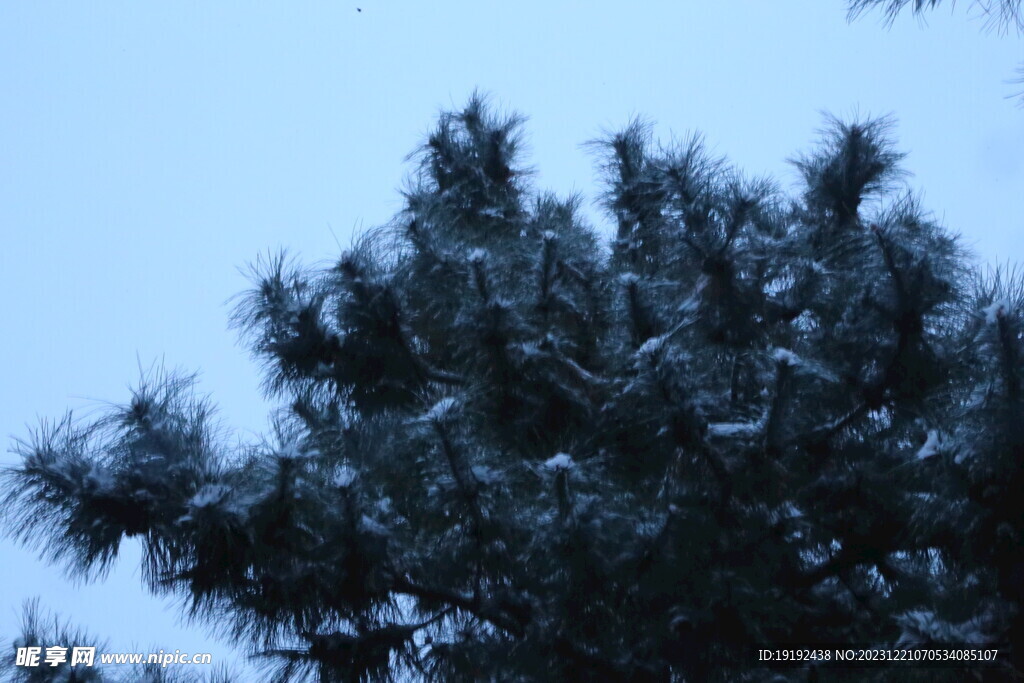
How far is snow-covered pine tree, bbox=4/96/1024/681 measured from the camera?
119 inches

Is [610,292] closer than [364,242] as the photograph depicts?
No

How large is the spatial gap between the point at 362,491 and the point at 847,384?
6.05 feet

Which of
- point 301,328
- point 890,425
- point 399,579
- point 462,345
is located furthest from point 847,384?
point 301,328

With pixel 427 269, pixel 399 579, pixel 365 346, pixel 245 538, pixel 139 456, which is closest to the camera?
pixel 245 538

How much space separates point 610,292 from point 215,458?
6.66ft

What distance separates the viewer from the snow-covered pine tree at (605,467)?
3021mm

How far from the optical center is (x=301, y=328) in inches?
163

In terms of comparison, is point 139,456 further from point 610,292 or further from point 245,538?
point 610,292

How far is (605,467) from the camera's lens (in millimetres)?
3672

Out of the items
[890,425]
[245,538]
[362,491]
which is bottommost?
[245,538]

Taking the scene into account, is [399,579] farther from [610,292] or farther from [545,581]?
[610,292]

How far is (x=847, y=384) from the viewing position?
3666mm

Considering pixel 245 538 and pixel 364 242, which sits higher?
pixel 364 242

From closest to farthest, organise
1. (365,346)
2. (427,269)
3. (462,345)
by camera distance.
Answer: (462,345) < (365,346) < (427,269)
